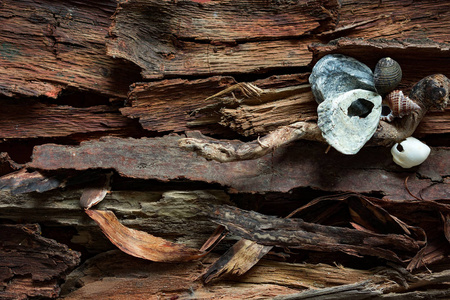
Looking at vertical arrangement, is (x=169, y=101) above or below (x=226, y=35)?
below

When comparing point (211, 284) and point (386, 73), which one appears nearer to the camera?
point (386, 73)

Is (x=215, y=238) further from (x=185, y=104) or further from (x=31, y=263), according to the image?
(x=31, y=263)

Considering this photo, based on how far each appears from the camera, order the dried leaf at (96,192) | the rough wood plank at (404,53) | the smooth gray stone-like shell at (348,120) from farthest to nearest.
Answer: the dried leaf at (96,192), the rough wood plank at (404,53), the smooth gray stone-like shell at (348,120)

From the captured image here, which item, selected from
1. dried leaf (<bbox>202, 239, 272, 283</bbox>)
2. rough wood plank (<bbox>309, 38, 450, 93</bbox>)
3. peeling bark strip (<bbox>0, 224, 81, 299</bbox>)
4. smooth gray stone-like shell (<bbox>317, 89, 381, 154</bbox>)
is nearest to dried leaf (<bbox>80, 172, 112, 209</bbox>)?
peeling bark strip (<bbox>0, 224, 81, 299</bbox>)

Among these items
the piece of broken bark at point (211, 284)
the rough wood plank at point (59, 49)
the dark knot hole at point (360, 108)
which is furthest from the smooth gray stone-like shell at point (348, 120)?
the rough wood plank at point (59, 49)

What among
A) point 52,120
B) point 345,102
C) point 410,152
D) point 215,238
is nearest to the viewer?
point 345,102

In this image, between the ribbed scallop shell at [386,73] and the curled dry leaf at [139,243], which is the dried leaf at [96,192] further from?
the ribbed scallop shell at [386,73]

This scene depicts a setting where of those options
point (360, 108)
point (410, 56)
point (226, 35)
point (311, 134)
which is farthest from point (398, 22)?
point (226, 35)
